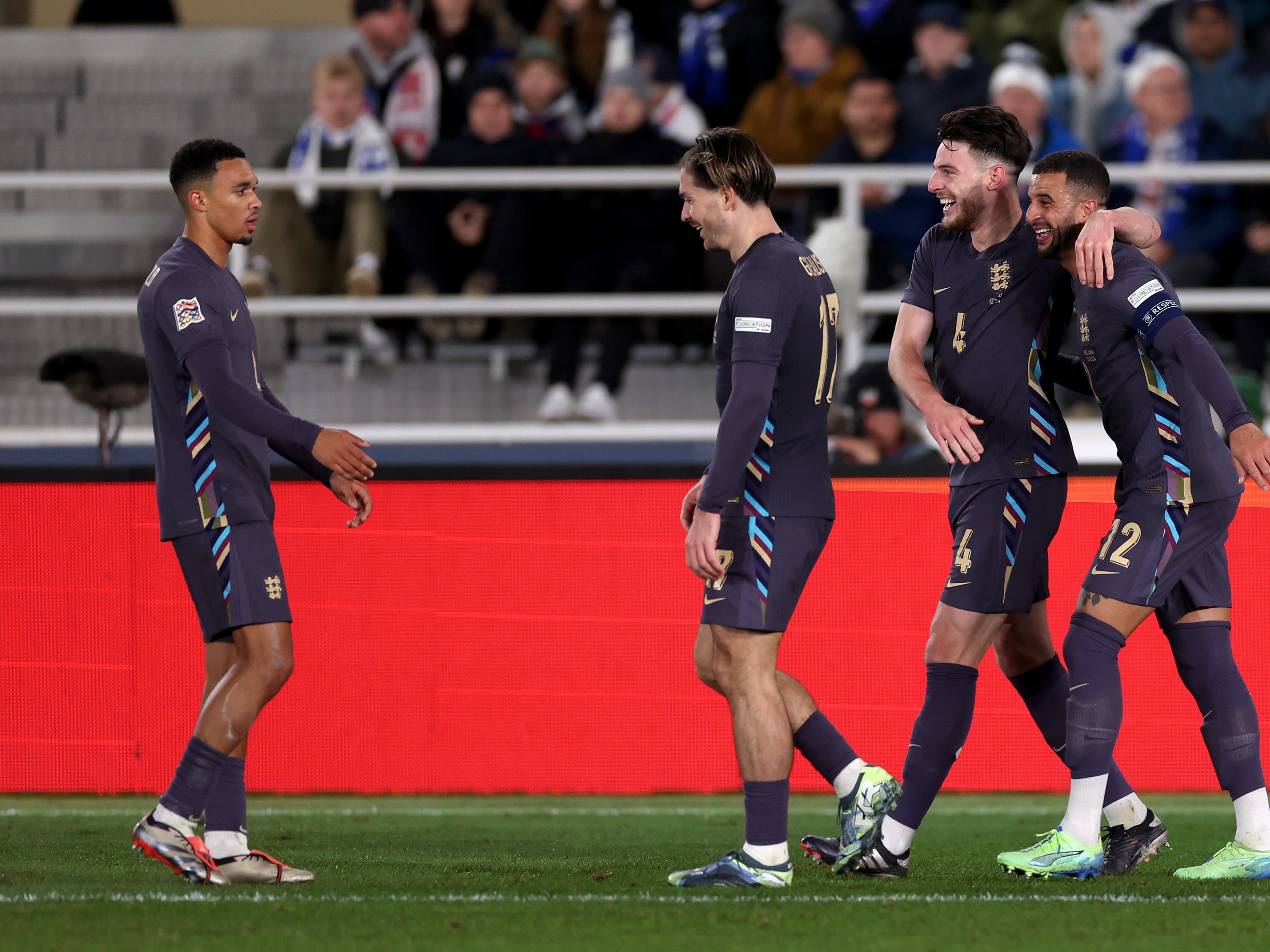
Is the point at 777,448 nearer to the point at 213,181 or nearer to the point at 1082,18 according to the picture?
the point at 213,181

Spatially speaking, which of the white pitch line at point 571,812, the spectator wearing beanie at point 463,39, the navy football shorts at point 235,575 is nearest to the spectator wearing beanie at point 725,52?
the spectator wearing beanie at point 463,39

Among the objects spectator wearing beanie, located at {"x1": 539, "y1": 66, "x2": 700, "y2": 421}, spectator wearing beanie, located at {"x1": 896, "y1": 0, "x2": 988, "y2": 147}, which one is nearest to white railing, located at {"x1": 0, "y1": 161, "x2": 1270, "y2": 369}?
spectator wearing beanie, located at {"x1": 539, "y1": 66, "x2": 700, "y2": 421}

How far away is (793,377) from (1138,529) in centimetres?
114

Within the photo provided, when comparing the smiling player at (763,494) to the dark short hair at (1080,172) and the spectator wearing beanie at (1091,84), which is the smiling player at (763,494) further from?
the spectator wearing beanie at (1091,84)

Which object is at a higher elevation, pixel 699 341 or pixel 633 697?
pixel 699 341

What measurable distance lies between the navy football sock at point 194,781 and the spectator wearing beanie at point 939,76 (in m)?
5.97

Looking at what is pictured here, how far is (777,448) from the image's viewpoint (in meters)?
4.66

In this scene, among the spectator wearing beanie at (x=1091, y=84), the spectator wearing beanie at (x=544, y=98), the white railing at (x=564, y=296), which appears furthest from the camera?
the spectator wearing beanie at (x=1091, y=84)

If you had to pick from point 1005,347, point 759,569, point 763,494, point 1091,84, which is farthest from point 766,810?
point 1091,84

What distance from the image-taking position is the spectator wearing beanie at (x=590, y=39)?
1028 centimetres

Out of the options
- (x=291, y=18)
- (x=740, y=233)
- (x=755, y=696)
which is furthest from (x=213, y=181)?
(x=291, y=18)

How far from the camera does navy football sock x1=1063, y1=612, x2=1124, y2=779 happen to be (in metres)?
4.77

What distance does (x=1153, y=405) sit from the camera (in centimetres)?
484

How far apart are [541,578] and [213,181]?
2.87 m
